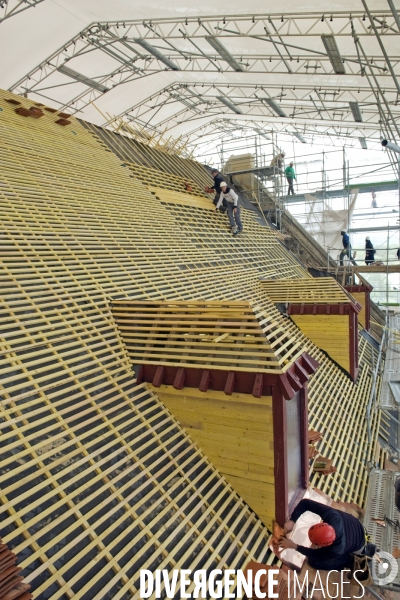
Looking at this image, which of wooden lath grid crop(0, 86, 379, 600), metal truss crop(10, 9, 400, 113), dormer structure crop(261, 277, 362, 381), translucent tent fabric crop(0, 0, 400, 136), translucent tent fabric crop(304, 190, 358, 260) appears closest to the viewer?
wooden lath grid crop(0, 86, 379, 600)

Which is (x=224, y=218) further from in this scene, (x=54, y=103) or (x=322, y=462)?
(x=54, y=103)

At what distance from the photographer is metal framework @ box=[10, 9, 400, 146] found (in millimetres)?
12617

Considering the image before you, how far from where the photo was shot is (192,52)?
1720 cm

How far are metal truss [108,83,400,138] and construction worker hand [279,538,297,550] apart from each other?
640 inches

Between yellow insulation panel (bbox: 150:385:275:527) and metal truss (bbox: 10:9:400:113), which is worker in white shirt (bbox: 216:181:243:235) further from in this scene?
yellow insulation panel (bbox: 150:385:275:527)

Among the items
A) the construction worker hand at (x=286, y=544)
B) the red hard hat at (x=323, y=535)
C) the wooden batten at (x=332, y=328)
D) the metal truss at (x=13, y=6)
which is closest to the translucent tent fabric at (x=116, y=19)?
the metal truss at (x=13, y=6)

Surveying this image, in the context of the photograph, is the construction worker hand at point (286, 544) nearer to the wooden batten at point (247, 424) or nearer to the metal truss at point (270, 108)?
the wooden batten at point (247, 424)

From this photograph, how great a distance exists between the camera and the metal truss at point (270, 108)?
18.3 m

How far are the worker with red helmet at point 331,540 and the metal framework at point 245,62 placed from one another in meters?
8.69

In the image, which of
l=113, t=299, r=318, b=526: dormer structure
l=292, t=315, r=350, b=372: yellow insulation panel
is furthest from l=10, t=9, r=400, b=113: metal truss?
l=113, t=299, r=318, b=526: dormer structure

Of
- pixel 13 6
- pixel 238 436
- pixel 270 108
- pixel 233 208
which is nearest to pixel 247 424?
pixel 238 436

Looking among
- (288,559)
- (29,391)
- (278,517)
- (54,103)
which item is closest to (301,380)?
(278,517)

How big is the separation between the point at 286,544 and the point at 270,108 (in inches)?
936

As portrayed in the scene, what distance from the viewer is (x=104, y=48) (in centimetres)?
1775
